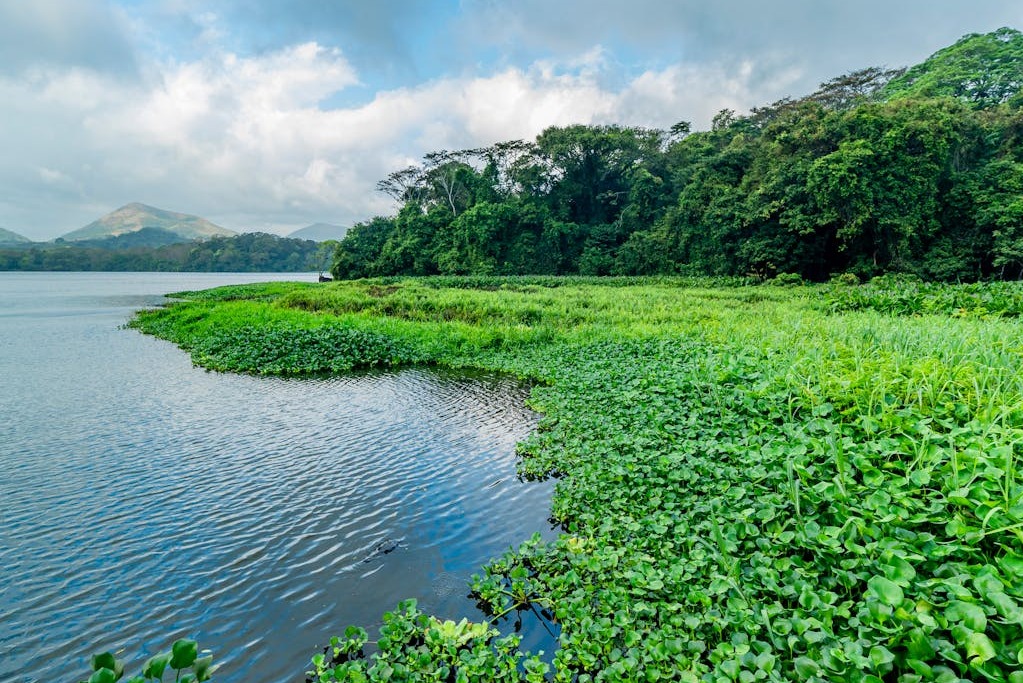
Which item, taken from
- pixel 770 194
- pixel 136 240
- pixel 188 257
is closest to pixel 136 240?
pixel 136 240

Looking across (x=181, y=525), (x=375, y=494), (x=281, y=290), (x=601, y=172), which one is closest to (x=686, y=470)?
(x=375, y=494)

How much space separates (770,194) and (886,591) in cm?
3504

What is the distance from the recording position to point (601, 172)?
51688mm

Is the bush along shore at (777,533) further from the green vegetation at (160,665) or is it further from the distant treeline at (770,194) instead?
the distant treeline at (770,194)

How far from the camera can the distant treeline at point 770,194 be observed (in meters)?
27.1

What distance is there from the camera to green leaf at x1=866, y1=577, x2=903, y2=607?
2608mm

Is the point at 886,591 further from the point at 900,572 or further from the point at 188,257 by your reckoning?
the point at 188,257

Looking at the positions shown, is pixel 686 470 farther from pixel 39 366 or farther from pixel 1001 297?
pixel 39 366

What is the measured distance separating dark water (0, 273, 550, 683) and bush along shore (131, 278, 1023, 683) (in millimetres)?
564

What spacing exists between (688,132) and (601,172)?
10357mm

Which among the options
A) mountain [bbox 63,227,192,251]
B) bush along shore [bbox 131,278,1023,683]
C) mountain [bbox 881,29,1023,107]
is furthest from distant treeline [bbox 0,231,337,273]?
bush along shore [bbox 131,278,1023,683]

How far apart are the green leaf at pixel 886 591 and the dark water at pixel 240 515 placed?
89.8 inches

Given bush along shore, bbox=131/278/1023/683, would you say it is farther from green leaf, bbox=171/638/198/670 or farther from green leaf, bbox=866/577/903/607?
green leaf, bbox=171/638/198/670

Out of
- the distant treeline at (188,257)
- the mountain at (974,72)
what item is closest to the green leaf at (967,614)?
the mountain at (974,72)
